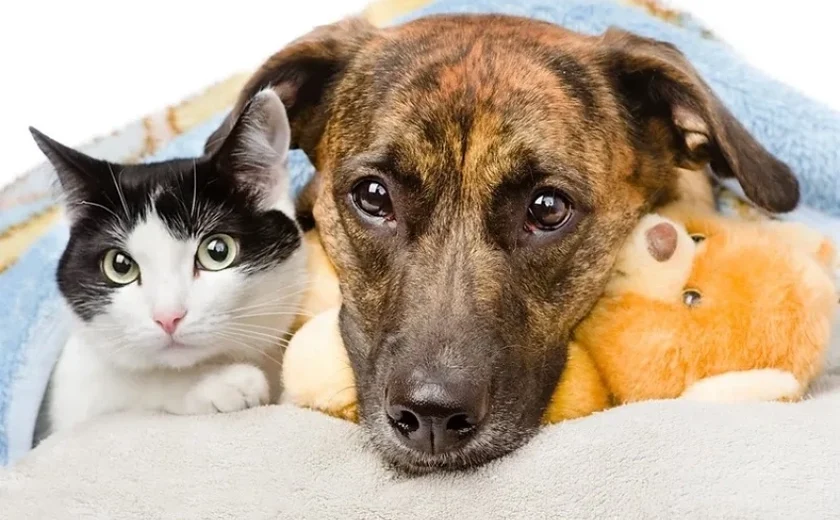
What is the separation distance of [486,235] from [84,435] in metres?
0.92

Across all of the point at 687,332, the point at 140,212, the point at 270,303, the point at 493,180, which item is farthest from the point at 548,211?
the point at 140,212

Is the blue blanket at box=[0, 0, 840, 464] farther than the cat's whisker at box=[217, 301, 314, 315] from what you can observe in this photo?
Yes

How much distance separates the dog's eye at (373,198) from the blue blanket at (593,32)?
1.99 feet

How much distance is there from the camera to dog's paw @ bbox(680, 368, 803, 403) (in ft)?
5.55

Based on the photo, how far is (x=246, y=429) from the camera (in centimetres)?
170

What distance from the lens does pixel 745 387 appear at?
170 cm

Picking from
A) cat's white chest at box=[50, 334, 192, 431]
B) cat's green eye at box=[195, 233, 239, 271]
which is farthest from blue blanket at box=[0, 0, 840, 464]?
cat's green eye at box=[195, 233, 239, 271]

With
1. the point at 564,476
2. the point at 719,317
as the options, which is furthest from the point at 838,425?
the point at 564,476

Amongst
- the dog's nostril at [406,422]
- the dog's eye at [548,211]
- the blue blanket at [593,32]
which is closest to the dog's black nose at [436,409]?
the dog's nostril at [406,422]

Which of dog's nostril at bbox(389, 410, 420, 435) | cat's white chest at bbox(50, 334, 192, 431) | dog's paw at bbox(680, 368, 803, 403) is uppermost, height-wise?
dog's nostril at bbox(389, 410, 420, 435)

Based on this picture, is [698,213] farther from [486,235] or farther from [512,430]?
[512,430]

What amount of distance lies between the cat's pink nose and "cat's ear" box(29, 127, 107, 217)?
1.18ft

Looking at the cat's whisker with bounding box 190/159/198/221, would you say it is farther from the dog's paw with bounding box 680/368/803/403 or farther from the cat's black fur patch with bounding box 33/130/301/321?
the dog's paw with bounding box 680/368/803/403

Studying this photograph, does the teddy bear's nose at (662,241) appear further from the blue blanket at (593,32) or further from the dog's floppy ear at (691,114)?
the blue blanket at (593,32)
